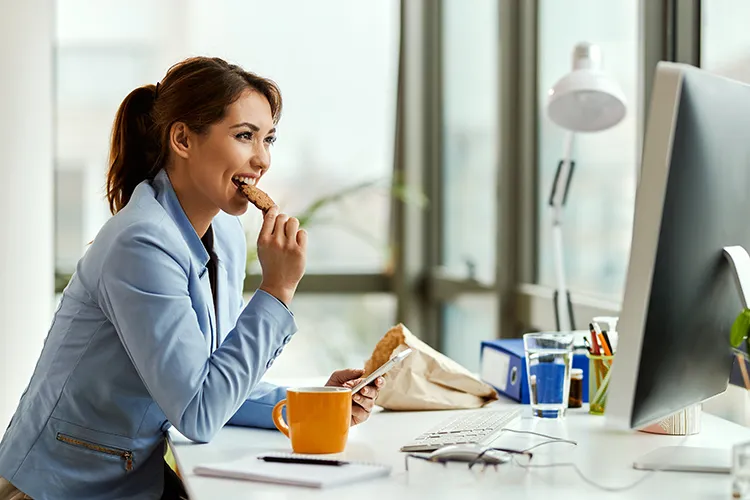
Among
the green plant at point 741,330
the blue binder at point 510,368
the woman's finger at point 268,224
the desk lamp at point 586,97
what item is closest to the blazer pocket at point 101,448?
the woman's finger at point 268,224

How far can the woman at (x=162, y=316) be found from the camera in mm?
1245

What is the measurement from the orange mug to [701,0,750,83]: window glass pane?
1.02 m

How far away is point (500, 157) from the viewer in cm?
296

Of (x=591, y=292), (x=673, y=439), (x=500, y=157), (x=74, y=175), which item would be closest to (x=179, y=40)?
(x=74, y=175)

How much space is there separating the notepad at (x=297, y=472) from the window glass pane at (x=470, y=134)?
201 cm

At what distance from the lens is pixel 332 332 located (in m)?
3.90

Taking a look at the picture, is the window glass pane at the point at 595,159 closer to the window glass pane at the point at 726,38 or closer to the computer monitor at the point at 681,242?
the window glass pane at the point at 726,38

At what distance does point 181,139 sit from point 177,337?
383 mm

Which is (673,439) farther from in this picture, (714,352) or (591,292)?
(591,292)

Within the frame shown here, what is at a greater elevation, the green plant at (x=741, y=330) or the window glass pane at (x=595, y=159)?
the window glass pane at (x=595, y=159)

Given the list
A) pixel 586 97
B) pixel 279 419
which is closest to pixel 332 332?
pixel 586 97

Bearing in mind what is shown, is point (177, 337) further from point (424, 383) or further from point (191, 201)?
point (424, 383)

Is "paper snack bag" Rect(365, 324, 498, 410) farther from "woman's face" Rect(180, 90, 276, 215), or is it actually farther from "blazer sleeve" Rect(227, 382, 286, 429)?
"woman's face" Rect(180, 90, 276, 215)

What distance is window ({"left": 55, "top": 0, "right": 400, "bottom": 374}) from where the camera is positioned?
12.1 feet
